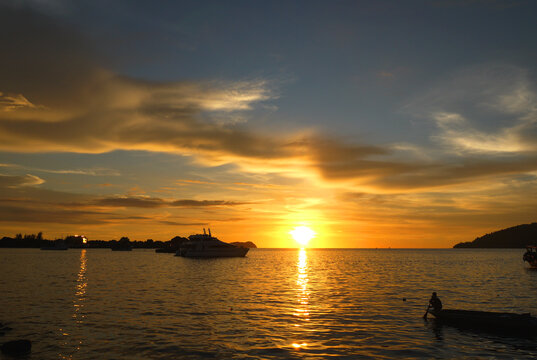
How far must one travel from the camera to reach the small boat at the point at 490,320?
85.9 feet

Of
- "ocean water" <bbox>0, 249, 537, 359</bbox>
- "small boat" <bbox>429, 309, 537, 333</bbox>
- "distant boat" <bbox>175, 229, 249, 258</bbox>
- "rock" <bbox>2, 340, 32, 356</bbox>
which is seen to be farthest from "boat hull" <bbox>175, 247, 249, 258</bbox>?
"rock" <bbox>2, 340, 32, 356</bbox>

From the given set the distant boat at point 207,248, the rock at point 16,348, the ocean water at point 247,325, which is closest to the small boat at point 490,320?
the ocean water at point 247,325

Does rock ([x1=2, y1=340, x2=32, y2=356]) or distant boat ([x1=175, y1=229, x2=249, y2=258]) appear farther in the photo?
distant boat ([x1=175, y1=229, x2=249, y2=258])

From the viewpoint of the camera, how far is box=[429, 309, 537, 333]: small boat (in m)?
26.2

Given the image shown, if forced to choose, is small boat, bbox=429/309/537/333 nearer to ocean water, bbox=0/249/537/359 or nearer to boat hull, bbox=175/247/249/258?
ocean water, bbox=0/249/537/359

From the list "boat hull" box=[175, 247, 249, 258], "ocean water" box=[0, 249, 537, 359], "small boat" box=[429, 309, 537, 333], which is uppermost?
"boat hull" box=[175, 247, 249, 258]

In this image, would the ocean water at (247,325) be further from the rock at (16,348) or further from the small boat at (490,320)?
the small boat at (490,320)

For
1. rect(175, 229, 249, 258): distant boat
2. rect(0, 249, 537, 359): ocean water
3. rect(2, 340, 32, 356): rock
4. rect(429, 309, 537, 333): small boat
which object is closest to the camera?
rect(2, 340, 32, 356): rock

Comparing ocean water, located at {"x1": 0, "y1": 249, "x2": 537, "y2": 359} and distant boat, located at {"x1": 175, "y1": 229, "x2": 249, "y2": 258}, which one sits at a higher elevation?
distant boat, located at {"x1": 175, "y1": 229, "x2": 249, "y2": 258}

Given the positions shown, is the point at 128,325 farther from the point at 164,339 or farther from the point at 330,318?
the point at 330,318

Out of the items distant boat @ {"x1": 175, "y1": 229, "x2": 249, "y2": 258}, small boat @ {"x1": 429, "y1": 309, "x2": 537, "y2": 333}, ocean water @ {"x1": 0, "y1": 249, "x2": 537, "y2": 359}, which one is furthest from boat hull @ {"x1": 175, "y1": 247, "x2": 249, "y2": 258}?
small boat @ {"x1": 429, "y1": 309, "x2": 537, "y2": 333}

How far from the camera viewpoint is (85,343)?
2311 cm

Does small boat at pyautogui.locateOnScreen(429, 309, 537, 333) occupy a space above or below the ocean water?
above

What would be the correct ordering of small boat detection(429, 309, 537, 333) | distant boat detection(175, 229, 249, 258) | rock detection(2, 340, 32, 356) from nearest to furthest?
rock detection(2, 340, 32, 356), small boat detection(429, 309, 537, 333), distant boat detection(175, 229, 249, 258)
